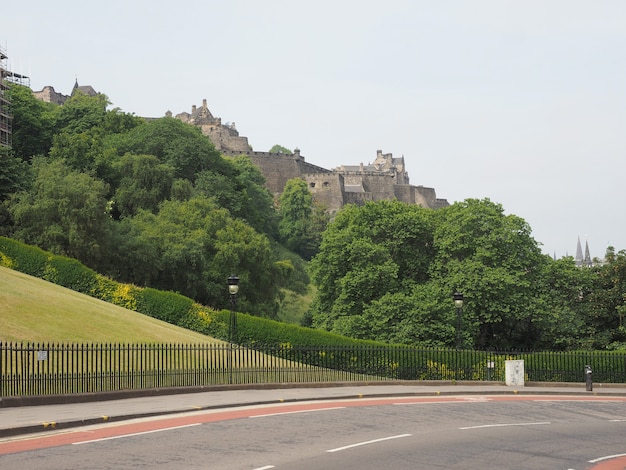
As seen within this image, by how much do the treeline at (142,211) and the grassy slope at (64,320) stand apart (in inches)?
581

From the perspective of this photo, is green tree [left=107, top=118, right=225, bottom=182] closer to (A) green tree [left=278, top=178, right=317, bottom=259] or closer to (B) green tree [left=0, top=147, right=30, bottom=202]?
(B) green tree [left=0, top=147, right=30, bottom=202]

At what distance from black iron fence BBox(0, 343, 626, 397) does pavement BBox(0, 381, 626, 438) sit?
2.69 ft

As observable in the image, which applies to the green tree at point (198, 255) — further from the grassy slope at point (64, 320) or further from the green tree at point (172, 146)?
the grassy slope at point (64, 320)

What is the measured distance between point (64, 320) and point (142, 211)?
34130mm

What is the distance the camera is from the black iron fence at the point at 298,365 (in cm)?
2823

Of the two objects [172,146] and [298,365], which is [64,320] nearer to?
[298,365]

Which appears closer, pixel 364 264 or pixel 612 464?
pixel 612 464

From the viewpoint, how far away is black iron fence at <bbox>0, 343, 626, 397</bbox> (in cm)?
2823

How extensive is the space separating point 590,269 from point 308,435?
160ft

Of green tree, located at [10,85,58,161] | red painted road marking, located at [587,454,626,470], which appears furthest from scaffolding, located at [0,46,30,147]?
red painted road marking, located at [587,454,626,470]

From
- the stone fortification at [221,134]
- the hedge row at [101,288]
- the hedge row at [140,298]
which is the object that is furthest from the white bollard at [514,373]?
the stone fortification at [221,134]

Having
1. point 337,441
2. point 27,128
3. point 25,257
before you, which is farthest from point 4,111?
point 337,441

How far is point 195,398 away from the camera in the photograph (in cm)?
2661

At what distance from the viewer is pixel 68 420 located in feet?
64.5
